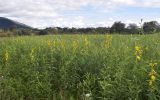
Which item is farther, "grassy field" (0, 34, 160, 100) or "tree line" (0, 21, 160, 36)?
"tree line" (0, 21, 160, 36)

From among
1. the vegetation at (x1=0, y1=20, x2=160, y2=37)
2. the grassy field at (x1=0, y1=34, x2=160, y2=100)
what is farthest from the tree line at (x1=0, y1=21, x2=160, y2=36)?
the grassy field at (x1=0, y1=34, x2=160, y2=100)

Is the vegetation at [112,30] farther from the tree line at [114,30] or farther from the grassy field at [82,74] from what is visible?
the grassy field at [82,74]

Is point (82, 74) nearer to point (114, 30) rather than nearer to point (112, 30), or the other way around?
point (114, 30)

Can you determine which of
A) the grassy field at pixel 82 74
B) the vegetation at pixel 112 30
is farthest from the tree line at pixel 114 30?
the grassy field at pixel 82 74

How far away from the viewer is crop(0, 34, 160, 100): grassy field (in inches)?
216

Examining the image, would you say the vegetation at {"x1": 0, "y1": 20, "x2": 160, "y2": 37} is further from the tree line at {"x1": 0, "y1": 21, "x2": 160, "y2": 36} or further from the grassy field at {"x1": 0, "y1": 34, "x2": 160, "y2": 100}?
the grassy field at {"x1": 0, "y1": 34, "x2": 160, "y2": 100}

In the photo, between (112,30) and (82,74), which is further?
(112,30)

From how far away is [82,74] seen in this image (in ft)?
22.8

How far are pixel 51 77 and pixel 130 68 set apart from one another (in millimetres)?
1500

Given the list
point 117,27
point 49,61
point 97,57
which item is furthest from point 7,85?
point 117,27

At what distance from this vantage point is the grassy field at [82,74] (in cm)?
548

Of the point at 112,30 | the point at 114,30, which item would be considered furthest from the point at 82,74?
the point at 112,30

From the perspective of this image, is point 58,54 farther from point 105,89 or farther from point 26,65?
point 105,89

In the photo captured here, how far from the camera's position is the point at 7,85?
22.5 ft
